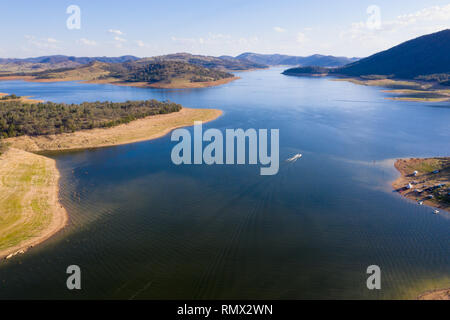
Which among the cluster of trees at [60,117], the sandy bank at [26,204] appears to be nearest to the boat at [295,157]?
the sandy bank at [26,204]

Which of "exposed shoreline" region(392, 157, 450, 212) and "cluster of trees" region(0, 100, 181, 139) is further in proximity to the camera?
"cluster of trees" region(0, 100, 181, 139)

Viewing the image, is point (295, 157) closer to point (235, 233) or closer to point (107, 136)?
point (235, 233)

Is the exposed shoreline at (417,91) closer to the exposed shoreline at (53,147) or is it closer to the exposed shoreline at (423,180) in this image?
the exposed shoreline at (423,180)

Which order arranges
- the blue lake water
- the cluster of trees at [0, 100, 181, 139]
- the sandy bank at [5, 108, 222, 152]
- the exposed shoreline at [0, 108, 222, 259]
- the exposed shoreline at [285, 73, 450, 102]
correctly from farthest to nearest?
the exposed shoreline at [285, 73, 450, 102]
the cluster of trees at [0, 100, 181, 139]
the sandy bank at [5, 108, 222, 152]
the exposed shoreline at [0, 108, 222, 259]
the blue lake water

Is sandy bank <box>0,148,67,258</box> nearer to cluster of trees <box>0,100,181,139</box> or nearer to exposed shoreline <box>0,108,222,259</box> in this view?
exposed shoreline <box>0,108,222,259</box>

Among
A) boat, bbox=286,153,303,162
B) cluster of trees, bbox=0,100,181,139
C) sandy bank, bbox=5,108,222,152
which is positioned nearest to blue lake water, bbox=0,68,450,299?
boat, bbox=286,153,303,162
